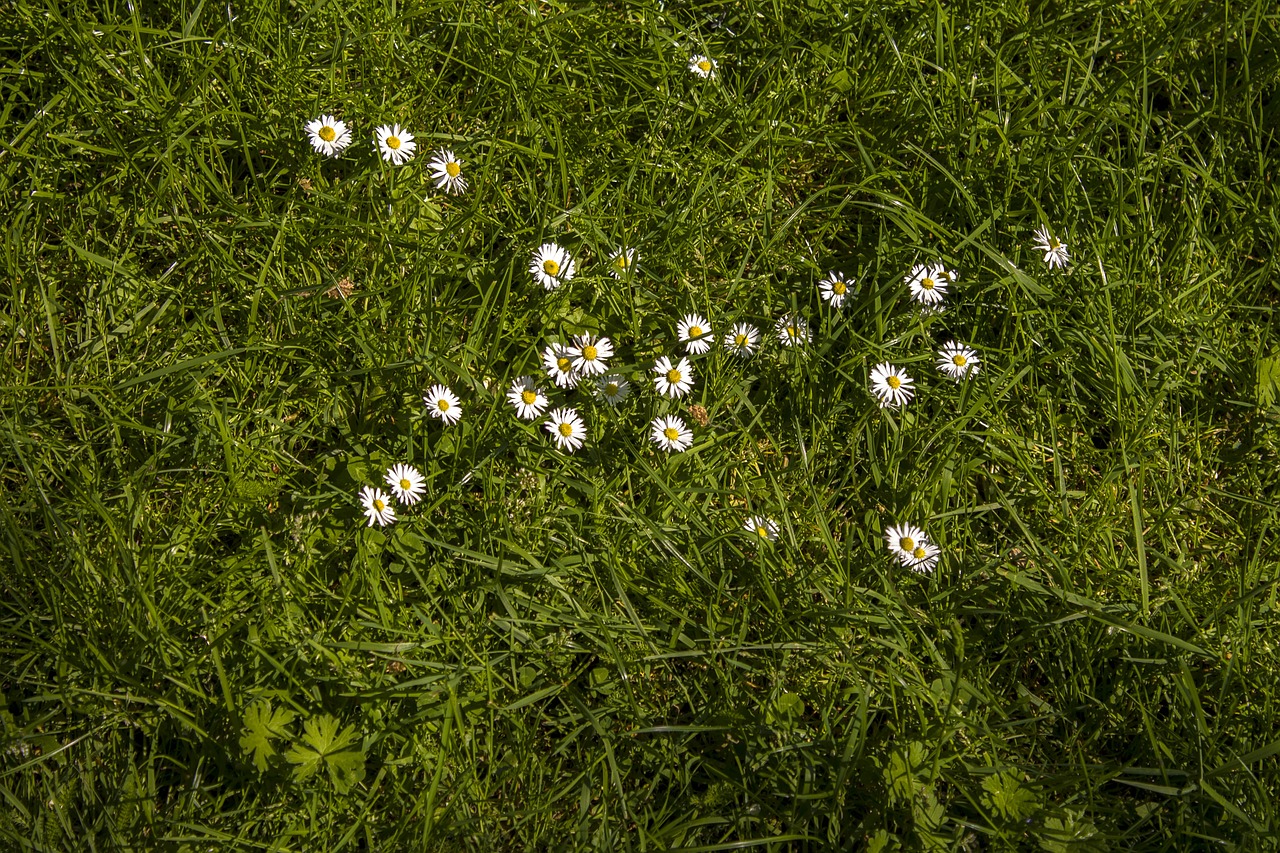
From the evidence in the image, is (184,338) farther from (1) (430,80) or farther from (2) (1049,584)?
(2) (1049,584)

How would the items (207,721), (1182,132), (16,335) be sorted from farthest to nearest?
(1182,132)
(16,335)
(207,721)

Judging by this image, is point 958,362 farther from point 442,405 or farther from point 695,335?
point 442,405

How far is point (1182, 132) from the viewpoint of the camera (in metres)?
3.19

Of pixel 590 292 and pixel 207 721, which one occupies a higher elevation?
pixel 590 292

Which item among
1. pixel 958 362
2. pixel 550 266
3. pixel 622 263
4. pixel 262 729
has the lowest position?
pixel 262 729

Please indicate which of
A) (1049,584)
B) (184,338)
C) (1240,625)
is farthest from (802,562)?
(184,338)

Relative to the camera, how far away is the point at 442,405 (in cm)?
258

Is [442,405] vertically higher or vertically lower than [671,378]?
lower

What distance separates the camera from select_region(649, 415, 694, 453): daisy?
2.67m

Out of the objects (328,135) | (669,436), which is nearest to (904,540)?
(669,436)

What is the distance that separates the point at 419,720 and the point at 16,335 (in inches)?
59.0

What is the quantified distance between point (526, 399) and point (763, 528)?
2.39 feet

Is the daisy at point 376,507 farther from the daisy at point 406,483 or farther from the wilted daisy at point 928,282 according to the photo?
the wilted daisy at point 928,282

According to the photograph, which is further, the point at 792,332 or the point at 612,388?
the point at 792,332
